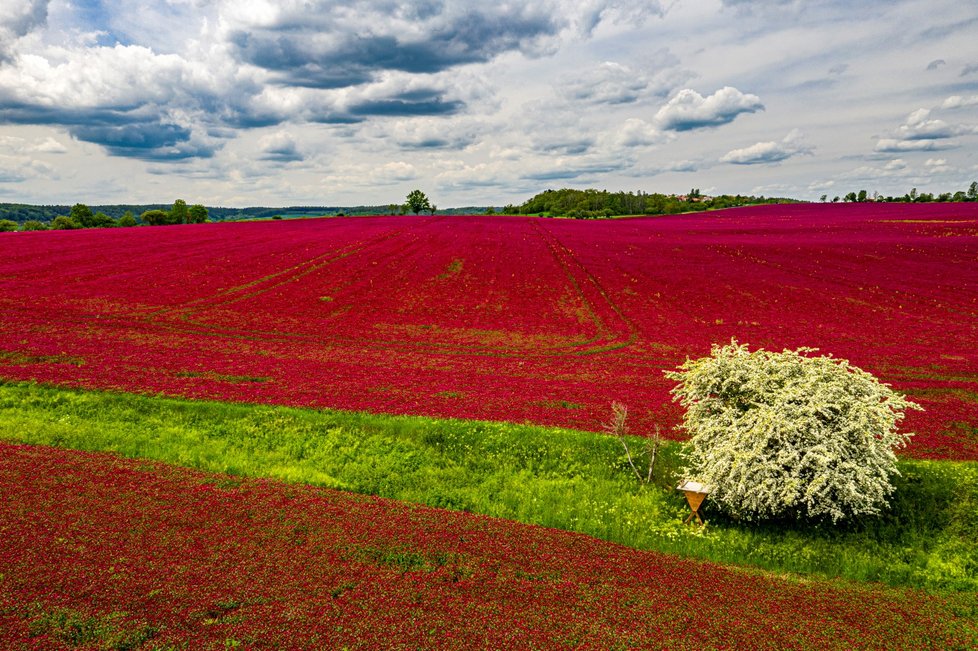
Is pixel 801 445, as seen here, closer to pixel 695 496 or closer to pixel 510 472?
pixel 695 496

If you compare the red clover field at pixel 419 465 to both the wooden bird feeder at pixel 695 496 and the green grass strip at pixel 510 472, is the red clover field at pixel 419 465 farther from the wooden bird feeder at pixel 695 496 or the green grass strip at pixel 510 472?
the wooden bird feeder at pixel 695 496

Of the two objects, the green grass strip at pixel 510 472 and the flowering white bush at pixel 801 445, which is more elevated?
the flowering white bush at pixel 801 445

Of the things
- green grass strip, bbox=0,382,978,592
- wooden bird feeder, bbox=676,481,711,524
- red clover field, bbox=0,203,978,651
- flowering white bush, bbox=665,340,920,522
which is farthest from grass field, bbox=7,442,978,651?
wooden bird feeder, bbox=676,481,711,524

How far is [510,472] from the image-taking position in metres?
16.5

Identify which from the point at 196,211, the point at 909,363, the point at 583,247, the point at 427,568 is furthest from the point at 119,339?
the point at 196,211

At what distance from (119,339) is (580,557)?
31.1 meters

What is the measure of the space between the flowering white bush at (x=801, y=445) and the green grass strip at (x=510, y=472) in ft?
2.49

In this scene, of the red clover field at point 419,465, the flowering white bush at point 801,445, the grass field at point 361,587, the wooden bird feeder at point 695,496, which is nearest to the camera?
the grass field at point 361,587

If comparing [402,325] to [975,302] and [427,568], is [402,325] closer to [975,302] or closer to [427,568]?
[427,568]

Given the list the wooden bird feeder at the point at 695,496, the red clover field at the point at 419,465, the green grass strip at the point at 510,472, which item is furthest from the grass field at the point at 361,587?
the wooden bird feeder at the point at 695,496

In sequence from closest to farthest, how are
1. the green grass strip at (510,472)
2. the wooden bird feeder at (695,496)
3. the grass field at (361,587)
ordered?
1. the grass field at (361,587)
2. the green grass strip at (510,472)
3. the wooden bird feeder at (695,496)

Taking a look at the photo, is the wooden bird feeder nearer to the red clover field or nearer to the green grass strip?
the green grass strip

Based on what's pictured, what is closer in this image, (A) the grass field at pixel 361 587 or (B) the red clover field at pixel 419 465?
(A) the grass field at pixel 361 587

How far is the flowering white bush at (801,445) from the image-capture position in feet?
43.5
